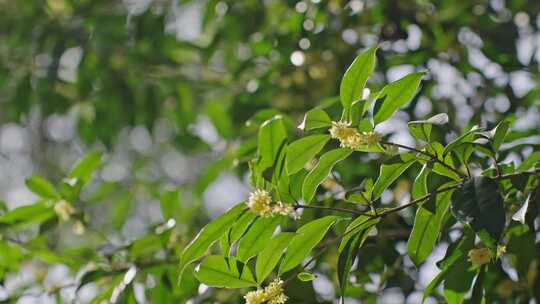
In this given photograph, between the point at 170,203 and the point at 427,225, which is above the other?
the point at 427,225

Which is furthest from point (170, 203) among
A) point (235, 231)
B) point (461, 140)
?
point (461, 140)

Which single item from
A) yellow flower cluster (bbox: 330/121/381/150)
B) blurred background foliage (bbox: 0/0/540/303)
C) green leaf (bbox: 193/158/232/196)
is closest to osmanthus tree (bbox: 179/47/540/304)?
yellow flower cluster (bbox: 330/121/381/150)

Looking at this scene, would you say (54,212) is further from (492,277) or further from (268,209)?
(492,277)

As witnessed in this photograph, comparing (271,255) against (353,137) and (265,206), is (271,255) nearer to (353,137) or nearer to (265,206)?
(265,206)

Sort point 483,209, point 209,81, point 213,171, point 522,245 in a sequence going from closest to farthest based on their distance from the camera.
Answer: point 483,209
point 522,245
point 213,171
point 209,81

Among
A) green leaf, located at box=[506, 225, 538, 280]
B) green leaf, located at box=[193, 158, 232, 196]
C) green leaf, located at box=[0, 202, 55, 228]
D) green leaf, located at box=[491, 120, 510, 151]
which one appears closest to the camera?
green leaf, located at box=[491, 120, 510, 151]

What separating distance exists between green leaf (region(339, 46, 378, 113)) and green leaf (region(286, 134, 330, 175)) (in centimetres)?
6

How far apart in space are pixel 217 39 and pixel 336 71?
1.09 ft

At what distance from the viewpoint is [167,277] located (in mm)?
1374

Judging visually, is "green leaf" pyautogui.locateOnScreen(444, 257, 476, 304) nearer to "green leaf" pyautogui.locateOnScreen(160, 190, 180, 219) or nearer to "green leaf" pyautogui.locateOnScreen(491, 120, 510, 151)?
"green leaf" pyautogui.locateOnScreen(491, 120, 510, 151)

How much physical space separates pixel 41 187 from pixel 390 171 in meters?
0.76

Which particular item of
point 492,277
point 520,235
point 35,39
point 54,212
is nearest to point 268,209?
point 520,235

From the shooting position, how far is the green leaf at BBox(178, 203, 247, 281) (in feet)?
3.35

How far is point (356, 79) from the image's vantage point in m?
0.98
